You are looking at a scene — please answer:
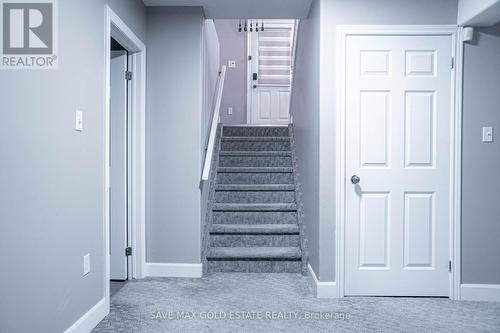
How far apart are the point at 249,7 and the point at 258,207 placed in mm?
1802

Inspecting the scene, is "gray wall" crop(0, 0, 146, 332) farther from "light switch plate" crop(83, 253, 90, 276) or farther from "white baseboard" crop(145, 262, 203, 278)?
"white baseboard" crop(145, 262, 203, 278)

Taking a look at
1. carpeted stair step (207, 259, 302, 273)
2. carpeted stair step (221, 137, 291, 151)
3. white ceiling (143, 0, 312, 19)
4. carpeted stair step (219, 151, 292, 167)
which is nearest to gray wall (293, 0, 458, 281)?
white ceiling (143, 0, 312, 19)

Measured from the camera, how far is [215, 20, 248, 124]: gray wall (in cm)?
698

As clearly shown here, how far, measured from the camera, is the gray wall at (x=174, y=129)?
3.37m

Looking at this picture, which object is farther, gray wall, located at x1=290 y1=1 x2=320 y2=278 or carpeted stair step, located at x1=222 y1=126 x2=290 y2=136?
carpeted stair step, located at x1=222 y1=126 x2=290 y2=136

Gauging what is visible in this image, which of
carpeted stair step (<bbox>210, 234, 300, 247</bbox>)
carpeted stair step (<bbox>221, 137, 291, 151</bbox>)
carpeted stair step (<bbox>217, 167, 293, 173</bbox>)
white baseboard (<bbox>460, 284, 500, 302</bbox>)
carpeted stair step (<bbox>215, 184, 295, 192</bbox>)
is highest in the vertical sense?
carpeted stair step (<bbox>221, 137, 291, 151</bbox>)

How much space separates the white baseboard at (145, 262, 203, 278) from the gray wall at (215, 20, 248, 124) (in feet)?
12.9

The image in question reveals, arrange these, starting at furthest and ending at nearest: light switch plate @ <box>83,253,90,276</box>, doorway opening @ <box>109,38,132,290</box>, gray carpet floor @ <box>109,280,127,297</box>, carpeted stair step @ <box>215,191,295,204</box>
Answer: carpeted stair step @ <box>215,191,295,204</box>, doorway opening @ <box>109,38,132,290</box>, gray carpet floor @ <box>109,280,127,297</box>, light switch plate @ <box>83,253,90,276</box>

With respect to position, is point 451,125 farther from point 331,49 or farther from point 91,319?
point 91,319

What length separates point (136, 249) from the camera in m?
3.28

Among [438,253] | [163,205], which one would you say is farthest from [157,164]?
[438,253]

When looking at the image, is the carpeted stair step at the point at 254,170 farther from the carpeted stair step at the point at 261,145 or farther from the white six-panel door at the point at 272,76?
the white six-panel door at the point at 272,76

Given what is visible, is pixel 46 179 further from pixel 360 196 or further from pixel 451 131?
pixel 451 131

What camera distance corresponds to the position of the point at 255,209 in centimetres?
396
